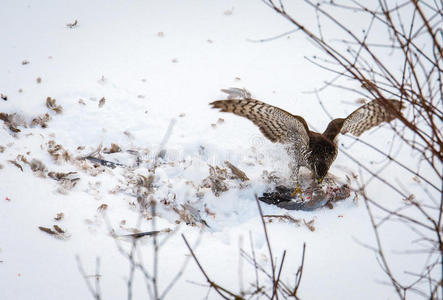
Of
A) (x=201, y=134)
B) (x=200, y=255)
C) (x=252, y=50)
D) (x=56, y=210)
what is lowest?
(x=56, y=210)

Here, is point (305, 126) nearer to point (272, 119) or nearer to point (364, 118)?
point (272, 119)

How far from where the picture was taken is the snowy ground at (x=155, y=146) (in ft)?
8.20

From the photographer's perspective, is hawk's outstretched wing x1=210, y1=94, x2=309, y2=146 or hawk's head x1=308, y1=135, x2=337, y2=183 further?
hawk's head x1=308, y1=135, x2=337, y2=183

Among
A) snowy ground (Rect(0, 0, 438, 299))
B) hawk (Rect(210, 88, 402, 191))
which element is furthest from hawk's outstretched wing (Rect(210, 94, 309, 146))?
snowy ground (Rect(0, 0, 438, 299))

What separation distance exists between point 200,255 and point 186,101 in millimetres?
2359

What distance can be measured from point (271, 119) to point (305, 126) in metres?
0.31

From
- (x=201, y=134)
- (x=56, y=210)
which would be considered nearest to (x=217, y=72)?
(x=201, y=134)

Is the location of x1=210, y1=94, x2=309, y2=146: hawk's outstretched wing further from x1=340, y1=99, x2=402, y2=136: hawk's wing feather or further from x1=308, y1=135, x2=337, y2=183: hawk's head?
x1=340, y1=99, x2=402, y2=136: hawk's wing feather

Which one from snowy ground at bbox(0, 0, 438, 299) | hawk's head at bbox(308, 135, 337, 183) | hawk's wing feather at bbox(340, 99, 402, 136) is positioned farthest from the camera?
hawk's head at bbox(308, 135, 337, 183)

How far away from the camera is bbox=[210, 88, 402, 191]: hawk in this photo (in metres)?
3.27

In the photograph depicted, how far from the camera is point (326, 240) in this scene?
302 cm

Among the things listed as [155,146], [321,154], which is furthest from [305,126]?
[155,146]

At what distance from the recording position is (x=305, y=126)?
132 inches

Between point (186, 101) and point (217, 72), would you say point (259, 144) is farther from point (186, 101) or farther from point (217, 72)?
point (217, 72)
